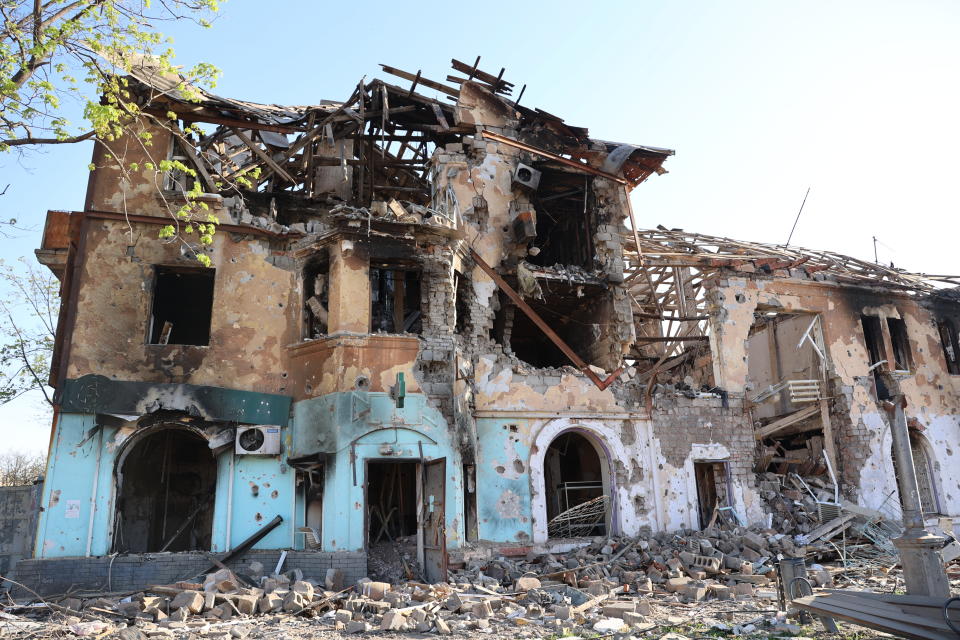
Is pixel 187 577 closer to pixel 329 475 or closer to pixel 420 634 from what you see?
pixel 329 475

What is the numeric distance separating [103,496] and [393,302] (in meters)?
6.73

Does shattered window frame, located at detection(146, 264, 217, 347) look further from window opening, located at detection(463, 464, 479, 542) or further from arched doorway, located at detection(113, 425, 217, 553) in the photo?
window opening, located at detection(463, 464, 479, 542)

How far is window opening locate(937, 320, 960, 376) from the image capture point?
2108cm

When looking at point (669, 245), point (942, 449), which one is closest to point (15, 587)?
point (669, 245)

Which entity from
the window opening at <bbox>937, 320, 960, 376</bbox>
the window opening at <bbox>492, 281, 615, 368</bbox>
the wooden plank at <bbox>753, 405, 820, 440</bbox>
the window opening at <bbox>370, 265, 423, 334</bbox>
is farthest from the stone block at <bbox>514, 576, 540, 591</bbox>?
the window opening at <bbox>937, 320, 960, 376</bbox>

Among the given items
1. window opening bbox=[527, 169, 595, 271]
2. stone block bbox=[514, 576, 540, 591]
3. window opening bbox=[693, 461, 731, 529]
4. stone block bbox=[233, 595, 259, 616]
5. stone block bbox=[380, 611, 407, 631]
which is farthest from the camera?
window opening bbox=[527, 169, 595, 271]

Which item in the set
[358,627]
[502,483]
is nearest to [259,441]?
[502,483]

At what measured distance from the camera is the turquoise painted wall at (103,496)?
1302 centimetres

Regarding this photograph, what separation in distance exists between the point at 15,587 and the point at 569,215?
14602 mm

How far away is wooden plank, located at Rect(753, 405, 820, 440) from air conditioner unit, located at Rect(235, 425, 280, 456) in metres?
12.2

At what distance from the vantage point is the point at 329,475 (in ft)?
45.2

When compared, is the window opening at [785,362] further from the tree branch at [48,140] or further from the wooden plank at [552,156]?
the tree branch at [48,140]

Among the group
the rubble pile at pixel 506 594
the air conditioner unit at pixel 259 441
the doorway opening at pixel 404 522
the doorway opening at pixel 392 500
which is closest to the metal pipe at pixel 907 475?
the rubble pile at pixel 506 594

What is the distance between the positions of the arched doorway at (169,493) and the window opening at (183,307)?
8.27 feet
